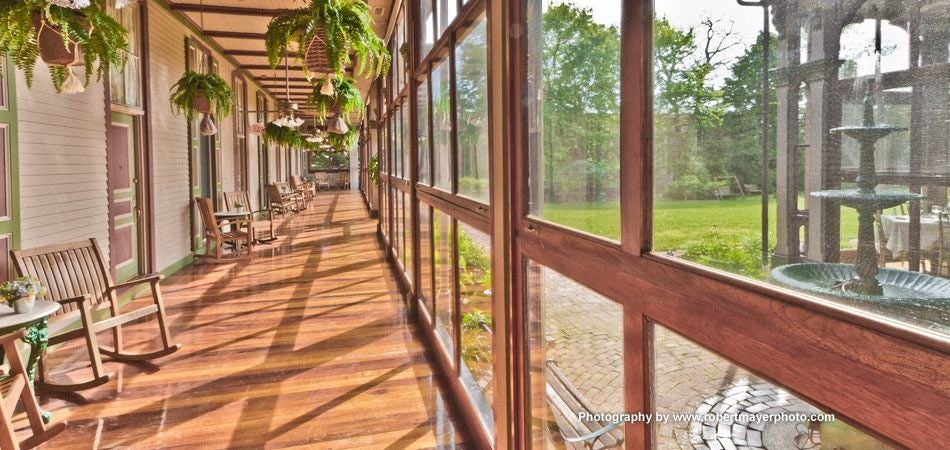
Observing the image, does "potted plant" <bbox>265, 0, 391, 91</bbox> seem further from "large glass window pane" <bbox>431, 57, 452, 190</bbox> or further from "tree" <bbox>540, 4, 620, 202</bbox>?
"tree" <bbox>540, 4, 620, 202</bbox>

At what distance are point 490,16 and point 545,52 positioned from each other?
49cm

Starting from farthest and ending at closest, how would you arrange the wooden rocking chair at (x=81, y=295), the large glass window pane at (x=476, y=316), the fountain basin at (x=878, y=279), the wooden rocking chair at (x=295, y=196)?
1. the wooden rocking chair at (x=295, y=196)
2. the wooden rocking chair at (x=81, y=295)
3. the large glass window pane at (x=476, y=316)
4. the fountain basin at (x=878, y=279)

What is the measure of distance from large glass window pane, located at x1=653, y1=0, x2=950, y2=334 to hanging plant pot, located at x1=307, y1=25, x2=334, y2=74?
240cm

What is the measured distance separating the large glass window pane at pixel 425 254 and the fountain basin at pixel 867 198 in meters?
3.06

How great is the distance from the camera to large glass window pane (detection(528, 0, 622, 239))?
1.09 meters

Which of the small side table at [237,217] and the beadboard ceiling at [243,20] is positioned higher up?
the beadboard ceiling at [243,20]

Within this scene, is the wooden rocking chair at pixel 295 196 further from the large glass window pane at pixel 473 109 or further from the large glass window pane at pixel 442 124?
the large glass window pane at pixel 473 109

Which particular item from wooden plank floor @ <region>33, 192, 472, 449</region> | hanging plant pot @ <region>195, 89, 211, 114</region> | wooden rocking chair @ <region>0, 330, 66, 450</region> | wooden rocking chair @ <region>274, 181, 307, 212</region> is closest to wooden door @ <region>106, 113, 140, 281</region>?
wooden plank floor @ <region>33, 192, 472, 449</region>

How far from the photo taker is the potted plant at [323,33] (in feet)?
9.36

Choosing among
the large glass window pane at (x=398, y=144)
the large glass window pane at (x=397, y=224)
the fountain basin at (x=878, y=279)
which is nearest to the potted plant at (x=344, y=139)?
the large glass window pane at (x=397, y=224)

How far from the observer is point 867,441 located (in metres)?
0.57

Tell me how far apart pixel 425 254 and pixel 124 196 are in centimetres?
330

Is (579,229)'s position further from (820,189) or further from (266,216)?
(266,216)

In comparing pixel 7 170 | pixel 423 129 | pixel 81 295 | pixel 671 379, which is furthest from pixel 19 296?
pixel 671 379
